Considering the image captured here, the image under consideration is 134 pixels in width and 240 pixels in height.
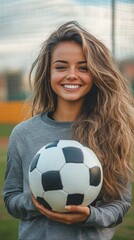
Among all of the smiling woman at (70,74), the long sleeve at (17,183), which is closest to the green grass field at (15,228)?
the long sleeve at (17,183)

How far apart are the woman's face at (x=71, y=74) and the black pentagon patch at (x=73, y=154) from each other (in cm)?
26

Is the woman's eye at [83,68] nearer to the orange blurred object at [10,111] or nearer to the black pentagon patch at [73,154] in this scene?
the black pentagon patch at [73,154]

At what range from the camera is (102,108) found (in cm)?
228

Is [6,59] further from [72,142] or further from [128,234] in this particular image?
[72,142]

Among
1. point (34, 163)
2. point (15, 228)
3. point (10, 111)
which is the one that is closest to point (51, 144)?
point (34, 163)

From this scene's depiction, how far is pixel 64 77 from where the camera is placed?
2.16 m

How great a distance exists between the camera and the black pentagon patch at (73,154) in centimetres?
198

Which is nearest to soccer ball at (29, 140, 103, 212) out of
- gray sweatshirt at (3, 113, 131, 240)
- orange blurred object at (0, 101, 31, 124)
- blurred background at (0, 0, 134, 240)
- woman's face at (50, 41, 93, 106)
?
gray sweatshirt at (3, 113, 131, 240)

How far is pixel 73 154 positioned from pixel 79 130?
0.19m

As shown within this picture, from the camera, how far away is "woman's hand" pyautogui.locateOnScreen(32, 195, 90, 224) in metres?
1.95

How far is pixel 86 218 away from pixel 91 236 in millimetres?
142

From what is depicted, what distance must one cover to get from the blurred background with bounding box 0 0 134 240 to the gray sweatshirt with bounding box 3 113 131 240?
6.82m

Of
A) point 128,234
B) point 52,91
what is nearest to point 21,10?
point 128,234

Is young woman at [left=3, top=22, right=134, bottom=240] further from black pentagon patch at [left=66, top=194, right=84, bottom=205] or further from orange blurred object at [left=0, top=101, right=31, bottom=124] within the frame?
orange blurred object at [left=0, top=101, right=31, bottom=124]
